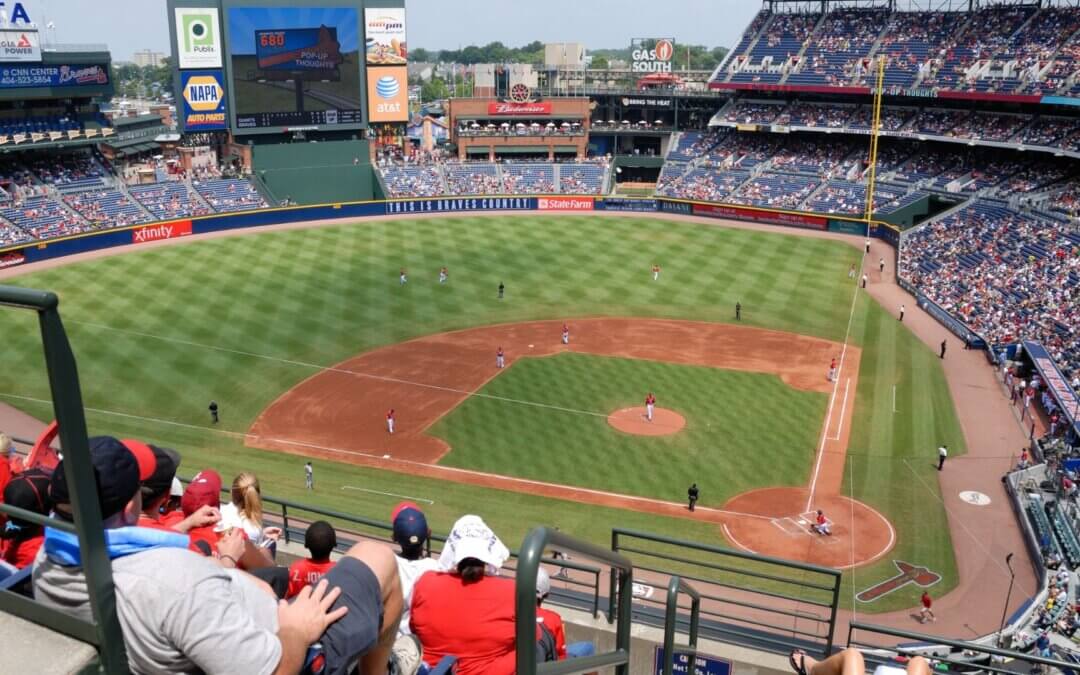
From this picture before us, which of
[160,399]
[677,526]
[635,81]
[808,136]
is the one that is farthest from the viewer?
[635,81]

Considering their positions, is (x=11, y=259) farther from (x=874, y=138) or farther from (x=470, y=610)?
(x=874, y=138)

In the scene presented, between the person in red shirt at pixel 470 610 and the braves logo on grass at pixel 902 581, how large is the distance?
17.5m

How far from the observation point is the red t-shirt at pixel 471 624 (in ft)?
15.5

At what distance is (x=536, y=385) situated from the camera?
32438 mm

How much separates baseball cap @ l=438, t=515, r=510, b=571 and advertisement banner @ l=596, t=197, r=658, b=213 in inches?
2452

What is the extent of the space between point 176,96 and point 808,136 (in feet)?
153

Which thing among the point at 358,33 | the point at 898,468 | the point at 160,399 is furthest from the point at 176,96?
the point at 898,468

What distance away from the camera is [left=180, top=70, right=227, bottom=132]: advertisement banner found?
59.0 meters

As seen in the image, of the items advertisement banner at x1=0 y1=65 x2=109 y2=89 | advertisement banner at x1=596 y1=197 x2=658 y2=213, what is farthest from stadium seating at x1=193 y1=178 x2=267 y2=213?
advertisement banner at x1=596 y1=197 x2=658 y2=213

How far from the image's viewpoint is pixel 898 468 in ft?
87.5

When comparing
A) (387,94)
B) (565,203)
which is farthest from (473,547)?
(387,94)

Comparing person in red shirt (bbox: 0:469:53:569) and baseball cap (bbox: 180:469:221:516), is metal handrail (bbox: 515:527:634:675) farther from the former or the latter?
baseball cap (bbox: 180:469:221:516)

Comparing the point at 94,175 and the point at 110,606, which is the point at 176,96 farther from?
the point at 110,606

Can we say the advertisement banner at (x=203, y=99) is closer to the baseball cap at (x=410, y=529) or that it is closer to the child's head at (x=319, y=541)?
the child's head at (x=319, y=541)
